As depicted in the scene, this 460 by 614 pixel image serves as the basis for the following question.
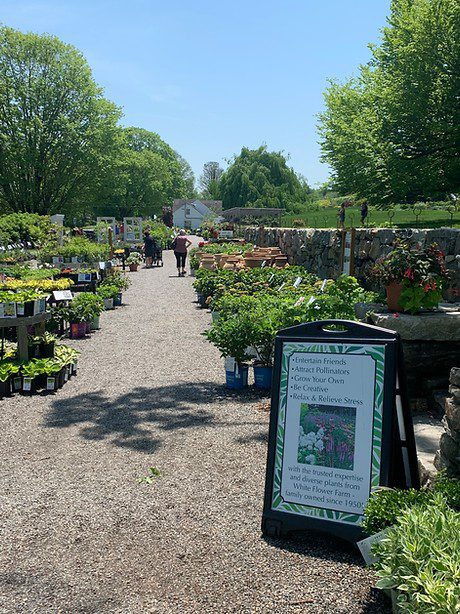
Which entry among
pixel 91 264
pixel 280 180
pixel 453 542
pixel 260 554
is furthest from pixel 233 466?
pixel 280 180

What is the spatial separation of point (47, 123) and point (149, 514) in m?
39.3

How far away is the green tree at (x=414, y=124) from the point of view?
19.1 m

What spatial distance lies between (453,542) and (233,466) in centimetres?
252

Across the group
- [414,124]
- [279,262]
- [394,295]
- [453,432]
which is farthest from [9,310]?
[414,124]

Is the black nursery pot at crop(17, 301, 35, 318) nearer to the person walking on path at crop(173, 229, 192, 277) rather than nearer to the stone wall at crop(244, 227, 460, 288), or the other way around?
the stone wall at crop(244, 227, 460, 288)

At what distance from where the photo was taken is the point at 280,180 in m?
70.1

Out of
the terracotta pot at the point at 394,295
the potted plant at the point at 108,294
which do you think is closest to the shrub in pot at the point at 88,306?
the potted plant at the point at 108,294

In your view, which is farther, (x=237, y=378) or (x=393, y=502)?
(x=237, y=378)

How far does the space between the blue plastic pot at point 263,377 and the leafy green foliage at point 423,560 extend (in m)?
4.24

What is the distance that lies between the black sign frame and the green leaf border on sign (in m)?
0.02

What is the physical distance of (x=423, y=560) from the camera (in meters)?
2.39

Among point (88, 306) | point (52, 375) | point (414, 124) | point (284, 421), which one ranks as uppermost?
point (414, 124)

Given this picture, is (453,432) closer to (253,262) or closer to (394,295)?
(394,295)

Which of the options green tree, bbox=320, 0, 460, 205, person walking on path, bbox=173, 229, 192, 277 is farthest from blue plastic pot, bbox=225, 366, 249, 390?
person walking on path, bbox=173, 229, 192, 277
